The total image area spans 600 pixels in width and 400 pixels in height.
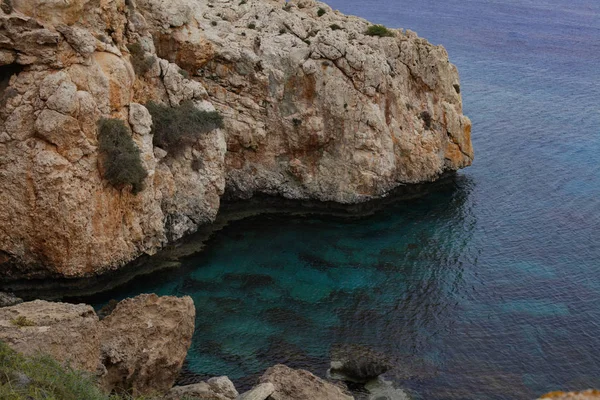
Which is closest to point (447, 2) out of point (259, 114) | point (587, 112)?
point (587, 112)

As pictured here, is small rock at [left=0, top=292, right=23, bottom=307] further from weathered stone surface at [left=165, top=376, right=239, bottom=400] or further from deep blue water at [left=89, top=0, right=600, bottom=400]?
weathered stone surface at [left=165, top=376, right=239, bottom=400]

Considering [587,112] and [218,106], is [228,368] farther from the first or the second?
[587,112]

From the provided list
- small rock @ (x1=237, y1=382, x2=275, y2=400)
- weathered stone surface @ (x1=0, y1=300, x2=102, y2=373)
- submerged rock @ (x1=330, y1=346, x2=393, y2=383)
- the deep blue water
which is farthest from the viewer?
the deep blue water

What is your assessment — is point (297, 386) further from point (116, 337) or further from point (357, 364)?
point (116, 337)

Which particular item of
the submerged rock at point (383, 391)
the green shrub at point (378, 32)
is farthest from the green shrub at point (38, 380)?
the green shrub at point (378, 32)

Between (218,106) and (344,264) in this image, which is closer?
(344,264)


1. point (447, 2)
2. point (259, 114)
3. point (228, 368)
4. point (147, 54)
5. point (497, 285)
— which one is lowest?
point (228, 368)

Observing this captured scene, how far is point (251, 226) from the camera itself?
1539 inches

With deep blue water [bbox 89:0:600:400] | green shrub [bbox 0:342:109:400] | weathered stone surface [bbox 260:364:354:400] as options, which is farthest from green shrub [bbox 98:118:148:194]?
green shrub [bbox 0:342:109:400]

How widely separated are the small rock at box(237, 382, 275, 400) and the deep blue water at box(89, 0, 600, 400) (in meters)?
4.57

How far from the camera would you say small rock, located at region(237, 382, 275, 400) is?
Result: 67.0 ft

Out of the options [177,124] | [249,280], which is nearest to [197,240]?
[249,280]

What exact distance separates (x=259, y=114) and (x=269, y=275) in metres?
11.7

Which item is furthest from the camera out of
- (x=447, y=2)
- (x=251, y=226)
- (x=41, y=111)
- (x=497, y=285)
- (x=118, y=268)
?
(x=447, y=2)
